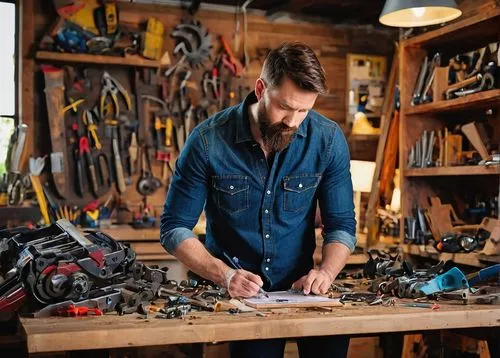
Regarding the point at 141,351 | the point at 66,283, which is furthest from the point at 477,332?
the point at 141,351

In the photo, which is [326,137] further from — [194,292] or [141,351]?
[141,351]

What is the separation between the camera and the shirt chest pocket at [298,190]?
8.23 ft

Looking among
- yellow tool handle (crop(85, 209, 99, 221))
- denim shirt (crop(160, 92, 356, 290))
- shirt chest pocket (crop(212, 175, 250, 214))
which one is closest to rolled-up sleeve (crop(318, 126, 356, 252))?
denim shirt (crop(160, 92, 356, 290))

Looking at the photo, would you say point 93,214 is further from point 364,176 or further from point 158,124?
point 364,176

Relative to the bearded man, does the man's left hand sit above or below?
below

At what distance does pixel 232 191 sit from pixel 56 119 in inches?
120

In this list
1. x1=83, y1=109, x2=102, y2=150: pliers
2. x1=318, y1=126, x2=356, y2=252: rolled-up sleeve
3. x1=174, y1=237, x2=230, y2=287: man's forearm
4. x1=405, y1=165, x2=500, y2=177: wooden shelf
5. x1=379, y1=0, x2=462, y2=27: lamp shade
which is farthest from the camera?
x1=83, y1=109, x2=102, y2=150: pliers

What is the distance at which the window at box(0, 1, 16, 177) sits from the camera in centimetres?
517

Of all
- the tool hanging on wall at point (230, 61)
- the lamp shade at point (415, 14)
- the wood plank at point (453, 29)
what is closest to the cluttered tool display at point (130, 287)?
the lamp shade at point (415, 14)

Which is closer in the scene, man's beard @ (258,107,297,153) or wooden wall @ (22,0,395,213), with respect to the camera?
man's beard @ (258,107,297,153)

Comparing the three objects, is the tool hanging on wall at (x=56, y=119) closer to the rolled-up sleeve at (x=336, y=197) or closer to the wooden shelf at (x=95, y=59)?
the wooden shelf at (x=95, y=59)

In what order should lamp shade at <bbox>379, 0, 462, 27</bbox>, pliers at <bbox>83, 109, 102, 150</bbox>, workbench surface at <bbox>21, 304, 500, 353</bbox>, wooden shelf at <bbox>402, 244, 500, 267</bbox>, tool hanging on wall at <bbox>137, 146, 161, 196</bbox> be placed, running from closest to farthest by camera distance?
workbench surface at <bbox>21, 304, 500, 353</bbox>
lamp shade at <bbox>379, 0, 462, 27</bbox>
wooden shelf at <bbox>402, 244, 500, 267</bbox>
pliers at <bbox>83, 109, 102, 150</bbox>
tool hanging on wall at <bbox>137, 146, 161, 196</bbox>

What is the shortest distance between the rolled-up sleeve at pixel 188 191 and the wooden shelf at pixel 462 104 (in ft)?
6.43

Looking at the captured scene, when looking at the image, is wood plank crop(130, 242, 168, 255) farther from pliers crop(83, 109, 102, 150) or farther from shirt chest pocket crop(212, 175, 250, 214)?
shirt chest pocket crop(212, 175, 250, 214)
